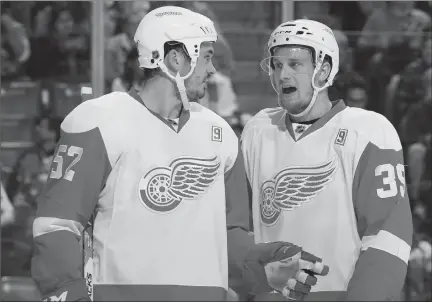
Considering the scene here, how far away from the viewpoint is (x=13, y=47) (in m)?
6.59

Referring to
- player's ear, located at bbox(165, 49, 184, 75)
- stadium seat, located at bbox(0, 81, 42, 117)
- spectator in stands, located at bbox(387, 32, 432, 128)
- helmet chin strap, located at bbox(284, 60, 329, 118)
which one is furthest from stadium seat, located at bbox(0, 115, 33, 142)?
player's ear, located at bbox(165, 49, 184, 75)

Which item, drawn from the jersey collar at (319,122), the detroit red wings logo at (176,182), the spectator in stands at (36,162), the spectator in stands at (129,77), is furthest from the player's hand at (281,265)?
the spectator in stands at (36,162)

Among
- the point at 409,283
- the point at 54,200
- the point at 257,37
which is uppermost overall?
the point at 257,37

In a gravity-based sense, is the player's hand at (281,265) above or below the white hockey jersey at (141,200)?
below

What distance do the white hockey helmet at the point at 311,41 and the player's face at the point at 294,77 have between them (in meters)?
0.02

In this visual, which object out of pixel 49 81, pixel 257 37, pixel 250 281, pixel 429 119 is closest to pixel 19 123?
pixel 49 81

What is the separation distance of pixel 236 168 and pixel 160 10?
529 millimetres

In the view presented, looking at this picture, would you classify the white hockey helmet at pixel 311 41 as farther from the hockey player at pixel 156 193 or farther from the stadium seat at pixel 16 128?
the stadium seat at pixel 16 128

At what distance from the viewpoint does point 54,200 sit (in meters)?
3.43

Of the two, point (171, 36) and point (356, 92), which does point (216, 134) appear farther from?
point (356, 92)

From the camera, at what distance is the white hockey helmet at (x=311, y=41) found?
154 inches

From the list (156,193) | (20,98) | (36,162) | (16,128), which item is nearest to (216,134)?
(156,193)

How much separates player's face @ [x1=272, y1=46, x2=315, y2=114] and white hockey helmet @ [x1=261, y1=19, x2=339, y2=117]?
2 cm

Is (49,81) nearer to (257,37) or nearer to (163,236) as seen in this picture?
(257,37)
